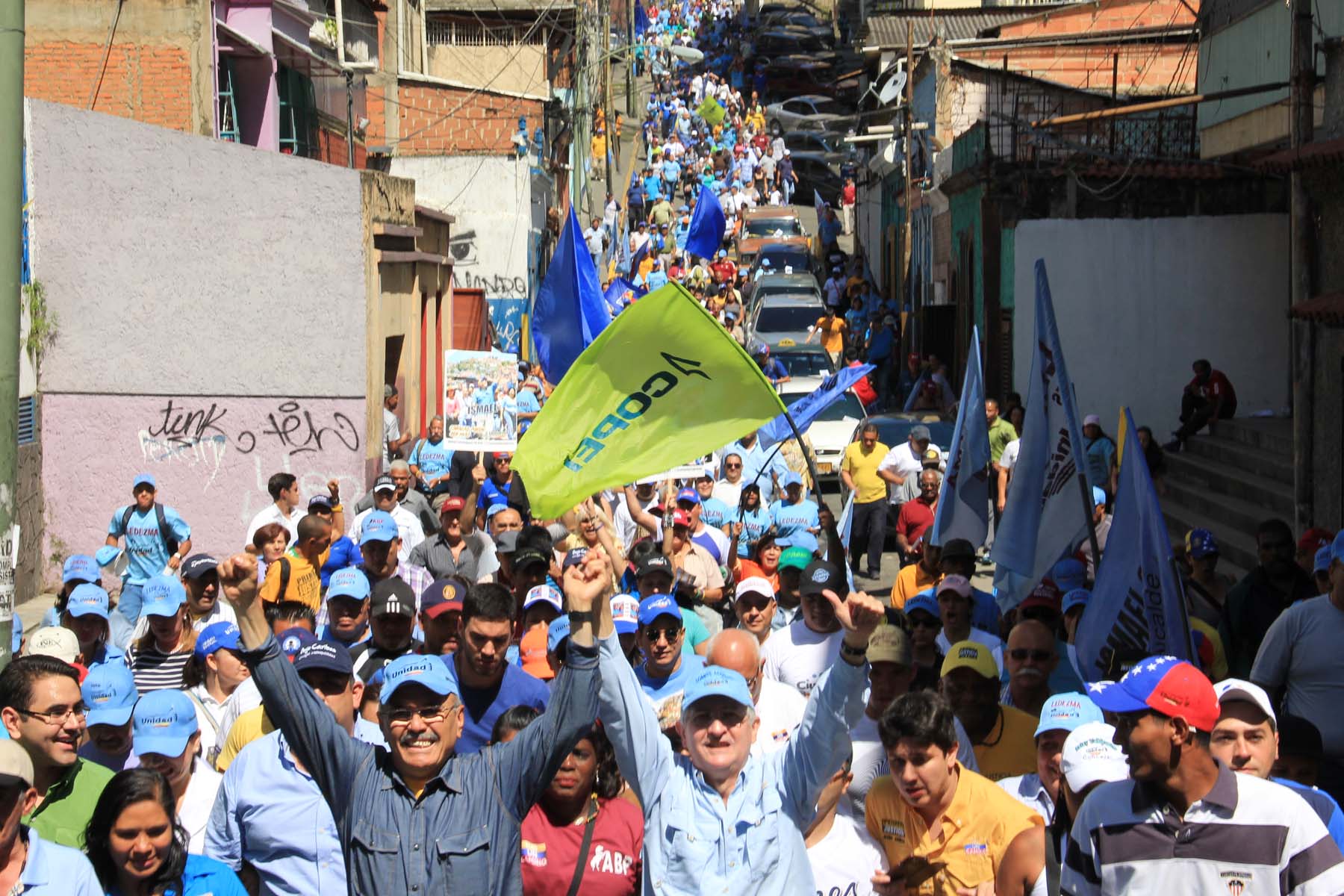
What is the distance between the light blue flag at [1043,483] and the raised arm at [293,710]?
5635mm

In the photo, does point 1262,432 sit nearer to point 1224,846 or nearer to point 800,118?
point 1224,846

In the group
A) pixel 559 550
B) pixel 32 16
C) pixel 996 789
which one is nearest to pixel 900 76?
pixel 32 16

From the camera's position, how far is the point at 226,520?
55.6ft

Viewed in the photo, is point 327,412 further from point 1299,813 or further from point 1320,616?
point 1299,813

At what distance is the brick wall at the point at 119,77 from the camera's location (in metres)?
18.8

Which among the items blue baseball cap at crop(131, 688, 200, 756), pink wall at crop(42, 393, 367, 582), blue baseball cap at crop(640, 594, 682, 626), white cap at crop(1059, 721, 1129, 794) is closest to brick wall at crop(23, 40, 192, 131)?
pink wall at crop(42, 393, 367, 582)

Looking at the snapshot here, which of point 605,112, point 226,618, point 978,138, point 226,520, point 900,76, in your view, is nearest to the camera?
point 226,618

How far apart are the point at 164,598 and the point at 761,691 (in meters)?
3.10

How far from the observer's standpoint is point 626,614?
7355mm

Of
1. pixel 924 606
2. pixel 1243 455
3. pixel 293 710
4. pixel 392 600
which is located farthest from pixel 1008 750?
pixel 1243 455

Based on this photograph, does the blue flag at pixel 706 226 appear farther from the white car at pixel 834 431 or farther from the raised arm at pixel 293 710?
the raised arm at pixel 293 710

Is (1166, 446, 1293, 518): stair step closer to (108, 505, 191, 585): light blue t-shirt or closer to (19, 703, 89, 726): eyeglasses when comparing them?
(108, 505, 191, 585): light blue t-shirt

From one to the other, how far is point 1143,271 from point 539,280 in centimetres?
A: 1249

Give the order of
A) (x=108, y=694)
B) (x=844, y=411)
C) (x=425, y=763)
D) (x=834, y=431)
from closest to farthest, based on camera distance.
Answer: (x=425, y=763) < (x=108, y=694) < (x=834, y=431) < (x=844, y=411)
